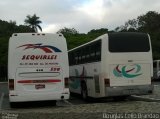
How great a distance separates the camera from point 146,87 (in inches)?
864

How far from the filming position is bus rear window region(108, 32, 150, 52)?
856 inches

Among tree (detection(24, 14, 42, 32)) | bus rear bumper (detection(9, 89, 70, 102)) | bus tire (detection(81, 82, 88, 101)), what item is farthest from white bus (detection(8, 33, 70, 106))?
tree (detection(24, 14, 42, 32))

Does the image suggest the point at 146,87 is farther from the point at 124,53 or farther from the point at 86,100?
the point at 86,100

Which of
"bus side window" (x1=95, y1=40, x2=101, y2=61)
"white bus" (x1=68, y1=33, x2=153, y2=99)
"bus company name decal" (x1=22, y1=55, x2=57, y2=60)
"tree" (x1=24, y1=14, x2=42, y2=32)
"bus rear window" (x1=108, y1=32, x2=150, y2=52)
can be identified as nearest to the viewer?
"bus company name decal" (x1=22, y1=55, x2=57, y2=60)

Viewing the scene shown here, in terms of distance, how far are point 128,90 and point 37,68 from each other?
14.9 ft

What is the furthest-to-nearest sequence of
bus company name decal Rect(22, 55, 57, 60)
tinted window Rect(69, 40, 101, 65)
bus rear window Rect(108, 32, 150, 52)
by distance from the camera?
tinted window Rect(69, 40, 101, 65), bus rear window Rect(108, 32, 150, 52), bus company name decal Rect(22, 55, 57, 60)

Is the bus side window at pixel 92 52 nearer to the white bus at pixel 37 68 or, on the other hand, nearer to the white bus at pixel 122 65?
the white bus at pixel 122 65

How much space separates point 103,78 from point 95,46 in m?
2.04

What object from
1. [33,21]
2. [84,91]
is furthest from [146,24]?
[84,91]

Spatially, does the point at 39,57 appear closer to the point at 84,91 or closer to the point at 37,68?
the point at 37,68

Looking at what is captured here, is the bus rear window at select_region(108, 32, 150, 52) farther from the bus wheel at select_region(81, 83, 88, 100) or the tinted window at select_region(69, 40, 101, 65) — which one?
the bus wheel at select_region(81, 83, 88, 100)

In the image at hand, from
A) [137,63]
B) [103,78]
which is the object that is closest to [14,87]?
[103,78]

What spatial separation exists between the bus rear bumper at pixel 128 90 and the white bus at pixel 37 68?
2505mm

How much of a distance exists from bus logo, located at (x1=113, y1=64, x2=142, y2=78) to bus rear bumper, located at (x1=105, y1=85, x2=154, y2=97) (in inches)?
21.5
